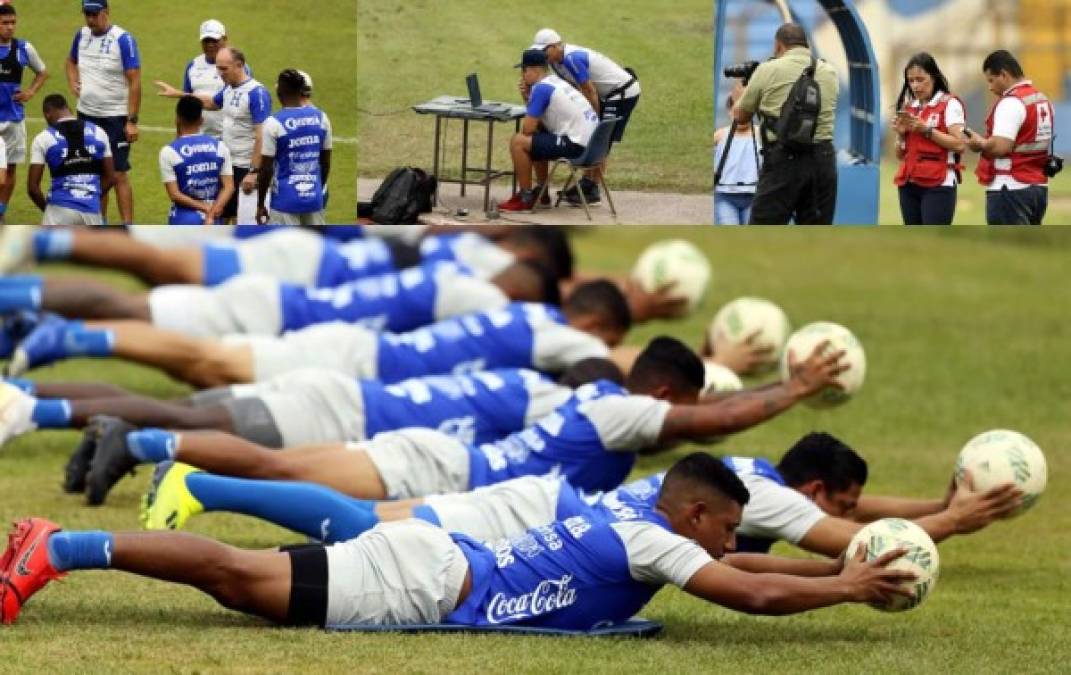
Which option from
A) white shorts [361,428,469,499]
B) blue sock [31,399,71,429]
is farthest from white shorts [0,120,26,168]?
white shorts [361,428,469,499]

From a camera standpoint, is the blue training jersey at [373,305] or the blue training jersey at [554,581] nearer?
the blue training jersey at [554,581]

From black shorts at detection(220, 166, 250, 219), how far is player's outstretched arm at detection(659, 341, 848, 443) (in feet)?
13.3

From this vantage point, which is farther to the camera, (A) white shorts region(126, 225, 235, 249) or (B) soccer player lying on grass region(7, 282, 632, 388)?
(A) white shorts region(126, 225, 235, 249)

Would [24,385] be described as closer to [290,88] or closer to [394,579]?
[290,88]

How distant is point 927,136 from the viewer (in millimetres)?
12453

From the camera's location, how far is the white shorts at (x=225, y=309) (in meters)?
13.1

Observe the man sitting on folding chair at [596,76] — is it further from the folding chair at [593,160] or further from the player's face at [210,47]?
the player's face at [210,47]

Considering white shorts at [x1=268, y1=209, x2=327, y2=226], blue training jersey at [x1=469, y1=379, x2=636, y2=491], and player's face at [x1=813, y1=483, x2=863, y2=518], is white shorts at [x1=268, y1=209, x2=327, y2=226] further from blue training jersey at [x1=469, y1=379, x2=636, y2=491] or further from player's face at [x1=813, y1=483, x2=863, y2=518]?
player's face at [x1=813, y1=483, x2=863, y2=518]

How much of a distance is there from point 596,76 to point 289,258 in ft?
9.97

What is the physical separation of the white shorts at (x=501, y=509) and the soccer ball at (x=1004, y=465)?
1826mm

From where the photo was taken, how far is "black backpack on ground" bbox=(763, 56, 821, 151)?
12.2 meters

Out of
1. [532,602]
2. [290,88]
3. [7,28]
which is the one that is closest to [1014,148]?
[290,88]

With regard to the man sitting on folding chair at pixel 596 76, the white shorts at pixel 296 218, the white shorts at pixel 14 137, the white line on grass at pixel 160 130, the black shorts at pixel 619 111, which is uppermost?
the man sitting on folding chair at pixel 596 76

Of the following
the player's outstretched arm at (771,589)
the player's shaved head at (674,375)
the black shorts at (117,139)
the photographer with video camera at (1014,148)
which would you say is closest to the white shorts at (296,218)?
the black shorts at (117,139)
